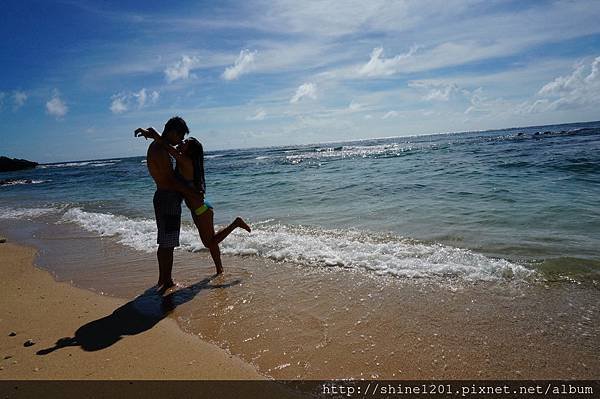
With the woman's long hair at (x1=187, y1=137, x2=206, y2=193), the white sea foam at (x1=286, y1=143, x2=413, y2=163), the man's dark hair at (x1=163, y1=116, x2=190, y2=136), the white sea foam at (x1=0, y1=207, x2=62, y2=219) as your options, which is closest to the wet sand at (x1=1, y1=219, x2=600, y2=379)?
the woman's long hair at (x1=187, y1=137, x2=206, y2=193)

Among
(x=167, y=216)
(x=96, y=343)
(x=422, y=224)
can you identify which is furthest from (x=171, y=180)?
(x=422, y=224)

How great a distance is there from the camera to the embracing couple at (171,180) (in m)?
4.42

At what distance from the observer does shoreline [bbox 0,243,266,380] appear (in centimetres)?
275

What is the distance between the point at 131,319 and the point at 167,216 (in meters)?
1.34

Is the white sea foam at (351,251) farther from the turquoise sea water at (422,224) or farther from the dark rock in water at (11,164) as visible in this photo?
the dark rock in water at (11,164)

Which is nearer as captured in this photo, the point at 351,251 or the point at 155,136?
the point at 155,136

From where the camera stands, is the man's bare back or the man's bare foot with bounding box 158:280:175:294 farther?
the man's bare foot with bounding box 158:280:175:294

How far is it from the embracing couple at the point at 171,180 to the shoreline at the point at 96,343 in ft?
2.51

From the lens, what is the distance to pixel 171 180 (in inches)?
178

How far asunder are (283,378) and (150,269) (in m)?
3.54

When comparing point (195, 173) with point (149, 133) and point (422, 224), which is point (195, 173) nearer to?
point (149, 133)

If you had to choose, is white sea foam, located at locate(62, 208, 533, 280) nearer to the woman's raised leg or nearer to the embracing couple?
the woman's raised leg

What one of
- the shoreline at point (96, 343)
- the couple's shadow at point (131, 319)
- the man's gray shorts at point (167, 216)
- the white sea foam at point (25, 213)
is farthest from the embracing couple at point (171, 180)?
the white sea foam at point (25, 213)

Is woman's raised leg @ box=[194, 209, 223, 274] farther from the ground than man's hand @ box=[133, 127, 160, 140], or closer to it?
closer to it
